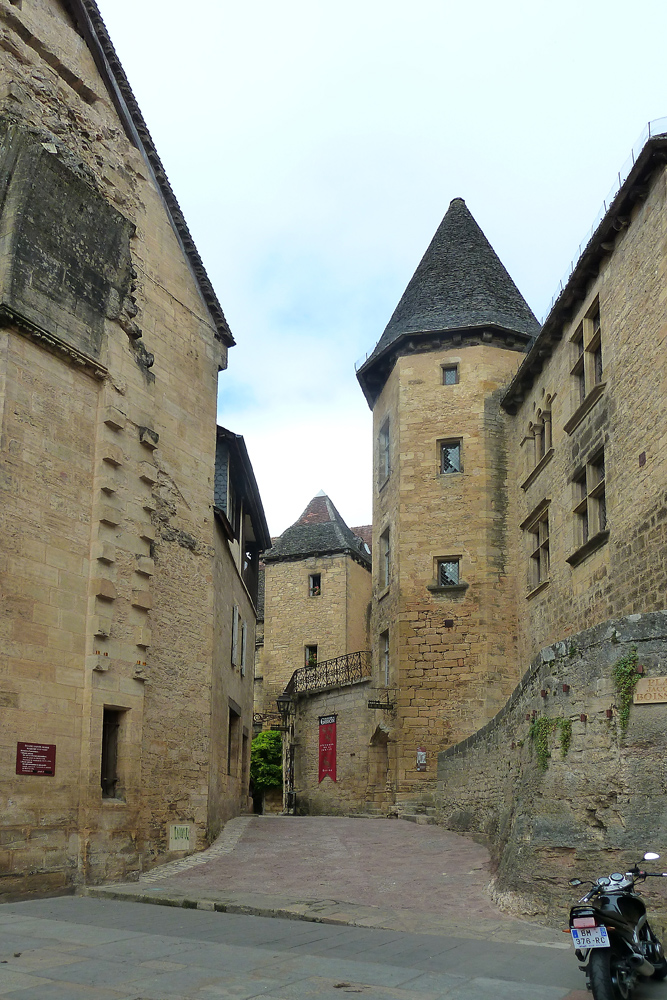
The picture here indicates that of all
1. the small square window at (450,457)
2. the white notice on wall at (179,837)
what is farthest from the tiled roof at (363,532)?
the white notice on wall at (179,837)

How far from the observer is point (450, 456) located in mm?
23828

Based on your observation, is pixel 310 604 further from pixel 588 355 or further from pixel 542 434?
pixel 588 355

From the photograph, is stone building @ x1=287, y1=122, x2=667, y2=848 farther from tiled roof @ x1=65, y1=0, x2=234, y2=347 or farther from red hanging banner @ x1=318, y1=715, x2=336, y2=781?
tiled roof @ x1=65, y1=0, x2=234, y2=347

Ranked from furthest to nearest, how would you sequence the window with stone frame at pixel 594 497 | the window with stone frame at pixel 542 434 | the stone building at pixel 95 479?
the window with stone frame at pixel 542 434 → the window with stone frame at pixel 594 497 → the stone building at pixel 95 479

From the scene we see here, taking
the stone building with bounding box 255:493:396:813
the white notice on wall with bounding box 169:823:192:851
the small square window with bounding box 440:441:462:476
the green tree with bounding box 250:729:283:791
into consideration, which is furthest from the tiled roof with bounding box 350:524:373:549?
the white notice on wall with bounding box 169:823:192:851

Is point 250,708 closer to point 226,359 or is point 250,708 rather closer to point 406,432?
point 406,432

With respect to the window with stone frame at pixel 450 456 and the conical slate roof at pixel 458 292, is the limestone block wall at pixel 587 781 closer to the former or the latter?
the window with stone frame at pixel 450 456

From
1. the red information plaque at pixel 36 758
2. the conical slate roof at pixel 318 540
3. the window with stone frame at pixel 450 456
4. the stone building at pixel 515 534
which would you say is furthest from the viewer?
the conical slate roof at pixel 318 540

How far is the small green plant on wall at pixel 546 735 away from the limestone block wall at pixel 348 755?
1304cm

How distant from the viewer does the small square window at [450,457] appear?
23.6 meters

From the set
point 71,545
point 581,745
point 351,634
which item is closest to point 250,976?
point 581,745

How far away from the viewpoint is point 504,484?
23125mm

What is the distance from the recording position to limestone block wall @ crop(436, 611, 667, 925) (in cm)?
834

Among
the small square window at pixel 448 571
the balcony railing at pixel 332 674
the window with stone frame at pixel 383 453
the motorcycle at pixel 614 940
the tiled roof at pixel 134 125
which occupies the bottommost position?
the motorcycle at pixel 614 940
